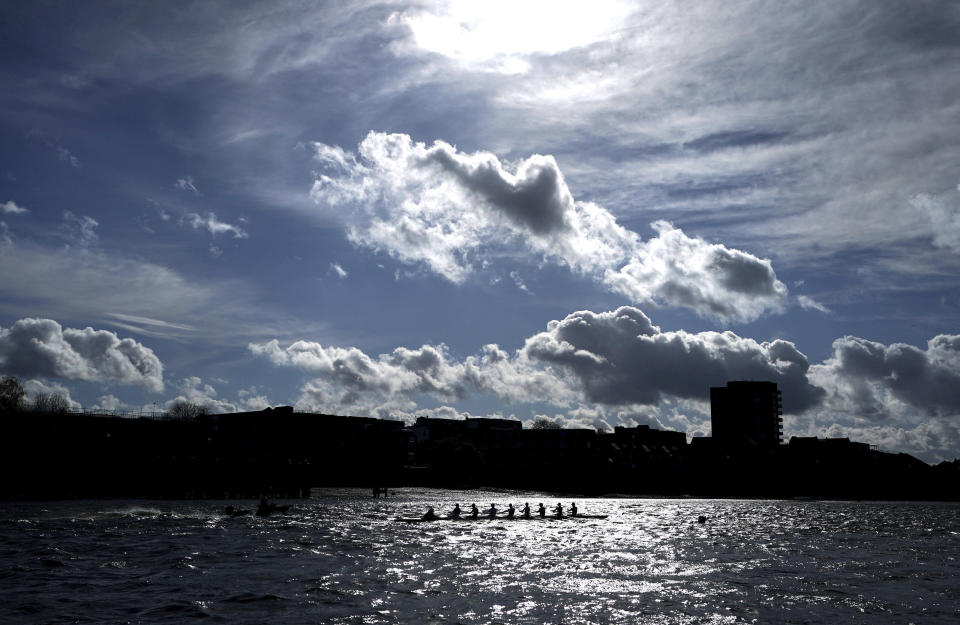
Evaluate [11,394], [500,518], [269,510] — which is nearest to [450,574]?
[269,510]

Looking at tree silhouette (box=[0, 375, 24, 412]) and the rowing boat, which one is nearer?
the rowing boat

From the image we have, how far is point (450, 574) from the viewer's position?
4616 centimetres

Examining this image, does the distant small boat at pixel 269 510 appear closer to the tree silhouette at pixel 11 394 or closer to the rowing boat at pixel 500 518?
the rowing boat at pixel 500 518

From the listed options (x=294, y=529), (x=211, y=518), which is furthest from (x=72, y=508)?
(x=294, y=529)

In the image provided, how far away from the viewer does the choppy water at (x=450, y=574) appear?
35.2 m

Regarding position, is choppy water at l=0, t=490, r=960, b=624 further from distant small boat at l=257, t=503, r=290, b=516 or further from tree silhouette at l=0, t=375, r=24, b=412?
tree silhouette at l=0, t=375, r=24, b=412

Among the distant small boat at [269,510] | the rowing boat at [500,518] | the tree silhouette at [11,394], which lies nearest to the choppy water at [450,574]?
the rowing boat at [500,518]

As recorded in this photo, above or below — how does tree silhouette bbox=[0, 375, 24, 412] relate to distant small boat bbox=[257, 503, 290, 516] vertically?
above

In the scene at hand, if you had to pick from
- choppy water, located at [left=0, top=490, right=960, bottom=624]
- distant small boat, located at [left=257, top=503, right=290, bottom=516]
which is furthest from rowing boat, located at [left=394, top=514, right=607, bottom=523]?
distant small boat, located at [left=257, top=503, right=290, bottom=516]

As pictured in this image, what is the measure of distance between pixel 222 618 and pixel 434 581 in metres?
13.1

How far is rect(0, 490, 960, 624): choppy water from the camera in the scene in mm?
35219

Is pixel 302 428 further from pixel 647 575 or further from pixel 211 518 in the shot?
pixel 647 575

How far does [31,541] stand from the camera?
58562mm

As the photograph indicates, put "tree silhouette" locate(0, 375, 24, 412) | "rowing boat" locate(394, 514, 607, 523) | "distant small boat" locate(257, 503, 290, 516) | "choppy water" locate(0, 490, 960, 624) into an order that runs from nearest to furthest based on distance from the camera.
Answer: "choppy water" locate(0, 490, 960, 624) → "rowing boat" locate(394, 514, 607, 523) → "distant small boat" locate(257, 503, 290, 516) → "tree silhouette" locate(0, 375, 24, 412)
